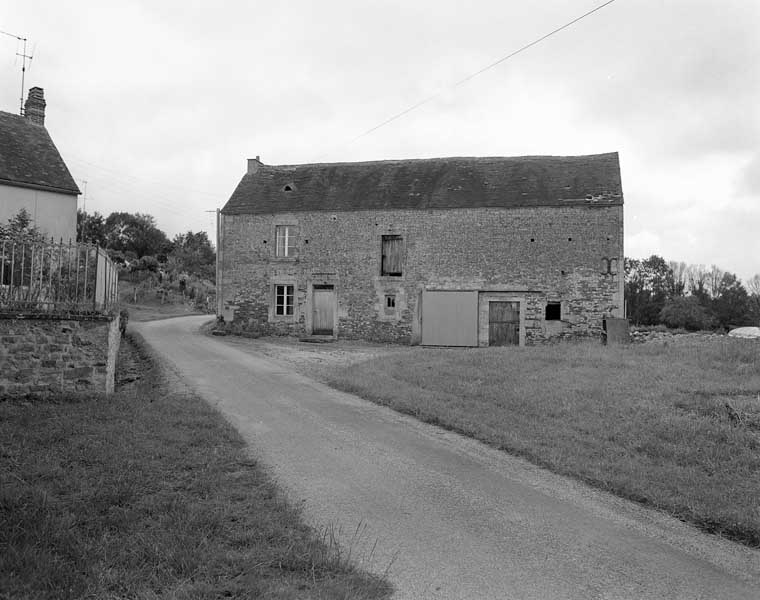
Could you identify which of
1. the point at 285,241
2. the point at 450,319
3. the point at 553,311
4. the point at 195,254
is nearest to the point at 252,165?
the point at 285,241

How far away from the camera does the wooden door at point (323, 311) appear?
879 inches

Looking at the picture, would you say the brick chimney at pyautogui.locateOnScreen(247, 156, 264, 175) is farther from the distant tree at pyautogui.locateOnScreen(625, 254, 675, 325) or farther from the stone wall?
the distant tree at pyautogui.locateOnScreen(625, 254, 675, 325)

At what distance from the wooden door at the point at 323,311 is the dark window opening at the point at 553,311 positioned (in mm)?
8587

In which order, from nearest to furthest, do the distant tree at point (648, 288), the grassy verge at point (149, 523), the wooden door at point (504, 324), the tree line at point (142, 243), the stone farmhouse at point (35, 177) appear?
the grassy verge at point (149, 523) → the stone farmhouse at point (35, 177) → the wooden door at point (504, 324) → the tree line at point (142, 243) → the distant tree at point (648, 288)

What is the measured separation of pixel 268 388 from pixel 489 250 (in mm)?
12875

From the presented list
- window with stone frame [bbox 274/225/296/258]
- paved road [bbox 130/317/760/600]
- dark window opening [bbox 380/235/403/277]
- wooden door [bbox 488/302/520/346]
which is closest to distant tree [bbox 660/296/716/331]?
wooden door [bbox 488/302/520/346]

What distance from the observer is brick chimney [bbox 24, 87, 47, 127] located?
2289 centimetres

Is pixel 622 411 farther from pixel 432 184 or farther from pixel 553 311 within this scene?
pixel 432 184

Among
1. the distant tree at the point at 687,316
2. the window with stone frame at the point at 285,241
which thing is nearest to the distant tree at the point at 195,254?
the window with stone frame at the point at 285,241

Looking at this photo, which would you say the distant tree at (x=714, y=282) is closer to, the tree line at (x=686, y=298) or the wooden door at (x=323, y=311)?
the tree line at (x=686, y=298)

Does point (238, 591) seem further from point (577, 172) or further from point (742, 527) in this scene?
point (577, 172)

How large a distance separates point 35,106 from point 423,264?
18058 millimetres

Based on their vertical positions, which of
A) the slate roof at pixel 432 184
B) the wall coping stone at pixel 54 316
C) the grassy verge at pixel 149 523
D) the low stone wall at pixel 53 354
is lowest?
the grassy verge at pixel 149 523

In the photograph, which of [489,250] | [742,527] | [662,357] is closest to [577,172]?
[489,250]
